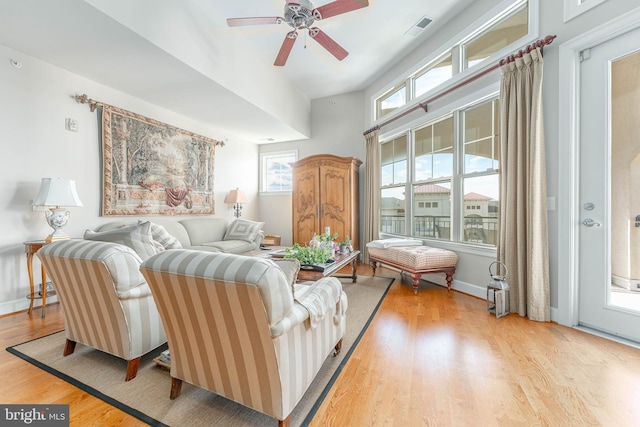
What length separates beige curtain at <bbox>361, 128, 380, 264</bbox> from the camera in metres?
Result: 4.86

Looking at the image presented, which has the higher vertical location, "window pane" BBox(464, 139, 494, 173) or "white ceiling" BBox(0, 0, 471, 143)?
"white ceiling" BBox(0, 0, 471, 143)

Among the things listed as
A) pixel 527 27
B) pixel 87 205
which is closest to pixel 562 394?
pixel 527 27

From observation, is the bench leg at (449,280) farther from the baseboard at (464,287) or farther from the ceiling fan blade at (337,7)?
the ceiling fan blade at (337,7)

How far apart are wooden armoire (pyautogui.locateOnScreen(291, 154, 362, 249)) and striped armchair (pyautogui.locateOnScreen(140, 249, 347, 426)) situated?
11.6ft

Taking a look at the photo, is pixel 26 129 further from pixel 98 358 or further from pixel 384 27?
pixel 384 27

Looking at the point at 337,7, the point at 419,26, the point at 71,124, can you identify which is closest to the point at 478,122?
the point at 419,26

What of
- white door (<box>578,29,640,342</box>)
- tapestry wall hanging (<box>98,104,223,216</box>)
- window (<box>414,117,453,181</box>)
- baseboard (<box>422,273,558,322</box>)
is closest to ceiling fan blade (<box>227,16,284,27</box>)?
tapestry wall hanging (<box>98,104,223,216</box>)

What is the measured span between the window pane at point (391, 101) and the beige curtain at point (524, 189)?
192 cm

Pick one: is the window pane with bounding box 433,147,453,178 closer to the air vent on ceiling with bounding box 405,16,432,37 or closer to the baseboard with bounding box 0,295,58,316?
the air vent on ceiling with bounding box 405,16,432,37

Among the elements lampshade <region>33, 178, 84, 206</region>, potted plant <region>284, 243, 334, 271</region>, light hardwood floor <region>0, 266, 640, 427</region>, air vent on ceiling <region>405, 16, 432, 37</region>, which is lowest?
light hardwood floor <region>0, 266, 640, 427</region>

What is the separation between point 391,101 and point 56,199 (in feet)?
15.4

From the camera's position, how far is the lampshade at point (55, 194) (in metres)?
2.61

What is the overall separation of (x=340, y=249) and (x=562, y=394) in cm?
229

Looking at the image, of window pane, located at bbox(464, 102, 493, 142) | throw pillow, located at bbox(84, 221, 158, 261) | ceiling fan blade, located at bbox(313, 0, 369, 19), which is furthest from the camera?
window pane, located at bbox(464, 102, 493, 142)
